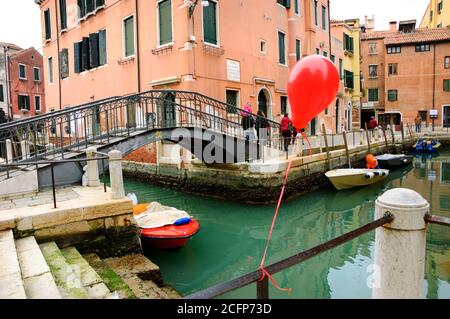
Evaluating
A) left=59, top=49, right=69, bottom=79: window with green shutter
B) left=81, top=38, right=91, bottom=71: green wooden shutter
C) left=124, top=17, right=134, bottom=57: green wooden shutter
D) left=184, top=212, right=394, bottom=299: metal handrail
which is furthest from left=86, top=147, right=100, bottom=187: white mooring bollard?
left=59, top=49, right=69, bottom=79: window with green shutter

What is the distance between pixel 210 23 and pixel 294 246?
8.70 m

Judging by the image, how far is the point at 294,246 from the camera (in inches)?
302

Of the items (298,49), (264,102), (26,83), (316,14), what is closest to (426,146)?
(316,14)

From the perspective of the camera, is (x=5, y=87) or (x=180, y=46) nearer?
(x=180, y=46)

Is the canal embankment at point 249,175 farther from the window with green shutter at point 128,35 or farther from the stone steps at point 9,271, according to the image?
the stone steps at point 9,271

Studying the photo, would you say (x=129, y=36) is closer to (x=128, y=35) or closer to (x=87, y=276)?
(x=128, y=35)

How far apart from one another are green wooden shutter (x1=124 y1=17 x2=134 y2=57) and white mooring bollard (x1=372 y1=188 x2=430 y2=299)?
13.5m

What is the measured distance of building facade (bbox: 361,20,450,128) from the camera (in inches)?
1209

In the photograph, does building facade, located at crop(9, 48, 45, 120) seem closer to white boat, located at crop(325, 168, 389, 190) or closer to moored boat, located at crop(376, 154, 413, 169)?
white boat, located at crop(325, 168, 389, 190)

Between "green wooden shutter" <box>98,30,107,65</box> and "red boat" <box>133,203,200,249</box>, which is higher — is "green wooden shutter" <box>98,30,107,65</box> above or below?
above

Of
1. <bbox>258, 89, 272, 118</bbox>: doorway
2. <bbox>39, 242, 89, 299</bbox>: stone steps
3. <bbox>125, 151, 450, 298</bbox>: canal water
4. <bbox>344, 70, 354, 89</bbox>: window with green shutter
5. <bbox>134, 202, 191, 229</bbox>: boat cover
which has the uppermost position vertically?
<bbox>344, 70, 354, 89</bbox>: window with green shutter
